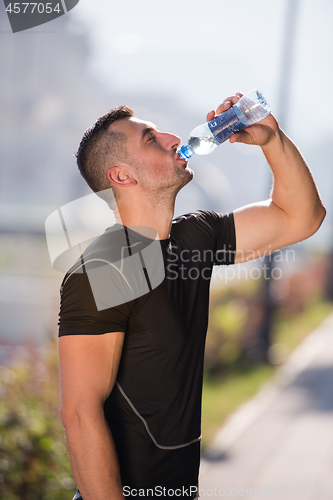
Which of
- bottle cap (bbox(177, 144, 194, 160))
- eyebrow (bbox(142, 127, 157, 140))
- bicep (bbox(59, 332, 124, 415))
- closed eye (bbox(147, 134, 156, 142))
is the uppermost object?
eyebrow (bbox(142, 127, 157, 140))

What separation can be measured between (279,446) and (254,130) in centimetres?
338

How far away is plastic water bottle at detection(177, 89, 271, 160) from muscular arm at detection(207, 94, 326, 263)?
38mm

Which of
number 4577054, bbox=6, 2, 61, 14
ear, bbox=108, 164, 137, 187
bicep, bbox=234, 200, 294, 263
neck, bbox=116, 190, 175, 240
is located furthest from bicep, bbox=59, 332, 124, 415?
number 4577054, bbox=6, 2, 61, 14

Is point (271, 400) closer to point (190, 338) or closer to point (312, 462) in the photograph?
point (312, 462)

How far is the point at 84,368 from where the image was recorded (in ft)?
4.99

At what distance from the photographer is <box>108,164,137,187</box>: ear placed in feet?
6.56

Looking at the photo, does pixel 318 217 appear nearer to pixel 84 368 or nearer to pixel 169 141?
pixel 169 141

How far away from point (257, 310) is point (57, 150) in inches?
305

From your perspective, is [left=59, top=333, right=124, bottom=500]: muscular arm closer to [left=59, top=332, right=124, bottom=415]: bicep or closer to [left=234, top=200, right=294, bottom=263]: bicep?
[left=59, top=332, right=124, bottom=415]: bicep

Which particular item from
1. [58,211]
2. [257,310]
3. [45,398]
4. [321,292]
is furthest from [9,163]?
[58,211]

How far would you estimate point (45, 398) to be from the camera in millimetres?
3369

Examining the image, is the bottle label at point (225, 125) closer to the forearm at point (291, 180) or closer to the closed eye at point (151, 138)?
the forearm at point (291, 180)

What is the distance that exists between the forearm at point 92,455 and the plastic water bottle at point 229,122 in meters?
1.17

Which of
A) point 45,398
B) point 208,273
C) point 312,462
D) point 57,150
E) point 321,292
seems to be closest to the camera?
point 208,273
